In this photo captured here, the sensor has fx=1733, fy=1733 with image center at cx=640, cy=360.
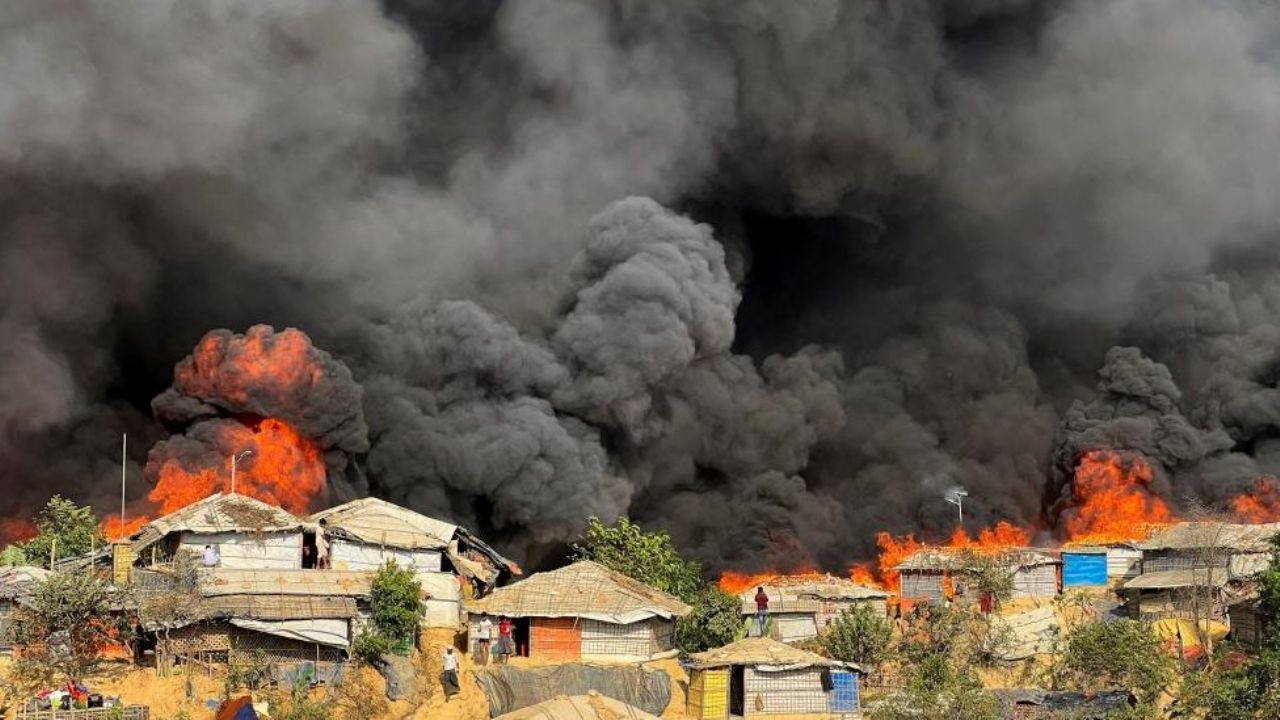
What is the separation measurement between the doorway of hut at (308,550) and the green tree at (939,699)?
17130mm

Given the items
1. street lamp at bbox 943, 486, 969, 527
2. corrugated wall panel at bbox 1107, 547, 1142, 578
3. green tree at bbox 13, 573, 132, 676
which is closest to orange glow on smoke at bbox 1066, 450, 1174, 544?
street lamp at bbox 943, 486, 969, 527

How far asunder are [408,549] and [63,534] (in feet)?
33.8

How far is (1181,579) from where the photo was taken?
5194 cm

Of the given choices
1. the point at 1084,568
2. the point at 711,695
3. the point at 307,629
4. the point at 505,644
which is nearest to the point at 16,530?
the point at 307,629

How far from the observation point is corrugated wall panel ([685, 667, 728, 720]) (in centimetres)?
4159

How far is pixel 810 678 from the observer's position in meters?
42.0

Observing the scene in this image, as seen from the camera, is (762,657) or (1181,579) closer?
(762,657)

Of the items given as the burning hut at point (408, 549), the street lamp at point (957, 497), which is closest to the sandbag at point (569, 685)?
the burning hut at point (408, 549)

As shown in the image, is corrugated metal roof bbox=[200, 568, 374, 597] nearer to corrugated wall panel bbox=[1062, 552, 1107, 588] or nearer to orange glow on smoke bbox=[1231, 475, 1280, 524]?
corrugated wall panel bbox=[1062, 552, 1107, 588]

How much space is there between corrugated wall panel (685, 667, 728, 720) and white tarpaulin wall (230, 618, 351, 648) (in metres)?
8.54

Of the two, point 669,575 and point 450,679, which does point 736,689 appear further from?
point 669,575

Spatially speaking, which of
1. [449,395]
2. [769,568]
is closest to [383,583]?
[449,395]

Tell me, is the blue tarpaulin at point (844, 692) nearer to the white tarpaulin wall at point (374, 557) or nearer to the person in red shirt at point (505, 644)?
the person in red shirt at point (505, 644)

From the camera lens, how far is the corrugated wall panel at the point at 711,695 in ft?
136
